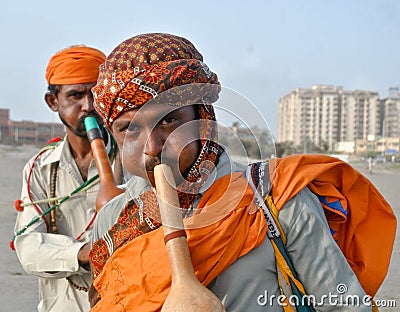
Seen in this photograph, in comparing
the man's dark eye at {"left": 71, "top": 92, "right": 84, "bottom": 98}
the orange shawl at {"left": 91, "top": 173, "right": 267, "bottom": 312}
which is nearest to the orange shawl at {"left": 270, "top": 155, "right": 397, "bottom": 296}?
the orange shawl at {"left": 91, "top": 173, "right": 267, "bottom": 312}

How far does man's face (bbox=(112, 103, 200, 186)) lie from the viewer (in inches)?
72.2

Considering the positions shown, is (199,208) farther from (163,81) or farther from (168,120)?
(163,81)

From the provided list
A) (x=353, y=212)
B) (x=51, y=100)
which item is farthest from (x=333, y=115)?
(x=353, y=212)

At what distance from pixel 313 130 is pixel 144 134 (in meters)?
128

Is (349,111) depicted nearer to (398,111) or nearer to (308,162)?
(398,111)

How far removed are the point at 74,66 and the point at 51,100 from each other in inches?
11.5

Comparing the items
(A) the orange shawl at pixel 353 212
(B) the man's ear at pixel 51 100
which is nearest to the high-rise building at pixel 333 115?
(B) the man's ear at pixel 51 100

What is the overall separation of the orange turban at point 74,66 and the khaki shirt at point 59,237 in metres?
0.36

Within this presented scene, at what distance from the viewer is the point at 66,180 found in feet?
11.5

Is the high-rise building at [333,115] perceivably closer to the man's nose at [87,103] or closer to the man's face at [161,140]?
the man's nose at [87,103]

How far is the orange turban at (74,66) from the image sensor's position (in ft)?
11.3

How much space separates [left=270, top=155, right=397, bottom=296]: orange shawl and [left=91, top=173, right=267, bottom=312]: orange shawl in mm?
148

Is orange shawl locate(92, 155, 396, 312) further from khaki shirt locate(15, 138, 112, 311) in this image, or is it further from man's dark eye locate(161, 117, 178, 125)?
khaki shirt locate(15, 138, 112, 311)

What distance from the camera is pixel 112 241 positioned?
211 centimetres
